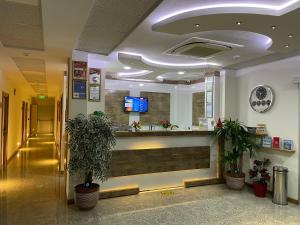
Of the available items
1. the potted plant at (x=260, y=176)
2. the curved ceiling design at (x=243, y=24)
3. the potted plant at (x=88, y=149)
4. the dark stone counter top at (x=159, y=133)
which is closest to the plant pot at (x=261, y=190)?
the potted plant at (x=260, y=176)

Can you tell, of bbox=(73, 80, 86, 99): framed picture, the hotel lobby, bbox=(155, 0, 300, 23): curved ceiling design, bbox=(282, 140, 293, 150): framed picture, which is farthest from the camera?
bbox=(282, 140, 293, 150): framed picture

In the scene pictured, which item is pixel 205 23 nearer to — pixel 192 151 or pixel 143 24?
pixel 143 24

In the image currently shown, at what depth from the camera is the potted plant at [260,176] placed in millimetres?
4512

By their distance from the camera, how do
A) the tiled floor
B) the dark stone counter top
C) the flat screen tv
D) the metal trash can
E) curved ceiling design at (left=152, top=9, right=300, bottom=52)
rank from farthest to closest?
the flat screen tv → the dark stone counter top → the metal trash can → the tiled floor → curved ceiling design at (left=152, top=9, right=300, bottom=52)

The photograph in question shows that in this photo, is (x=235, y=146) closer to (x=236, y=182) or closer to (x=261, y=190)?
(x=236, y=182)

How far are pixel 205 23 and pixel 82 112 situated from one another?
2.47 metres

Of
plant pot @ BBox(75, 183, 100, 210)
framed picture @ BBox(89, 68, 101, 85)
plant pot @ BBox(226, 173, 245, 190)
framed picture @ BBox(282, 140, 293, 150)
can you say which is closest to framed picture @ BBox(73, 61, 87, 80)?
framed picture @ BBox(89, 68, 101, 85)

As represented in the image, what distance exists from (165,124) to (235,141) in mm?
1587

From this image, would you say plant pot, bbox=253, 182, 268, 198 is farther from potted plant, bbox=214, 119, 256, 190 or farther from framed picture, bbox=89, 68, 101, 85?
framed picture, bbox=89, 68, 101, 85

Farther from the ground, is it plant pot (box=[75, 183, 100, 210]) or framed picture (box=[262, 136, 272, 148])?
framed picture (box=[262, 136, 272, 148])

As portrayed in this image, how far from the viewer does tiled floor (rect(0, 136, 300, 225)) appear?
3.38 m

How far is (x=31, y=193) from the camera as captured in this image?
4.46m

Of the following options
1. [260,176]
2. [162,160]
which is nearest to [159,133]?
[162,160]

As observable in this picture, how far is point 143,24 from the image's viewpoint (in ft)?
9.55
